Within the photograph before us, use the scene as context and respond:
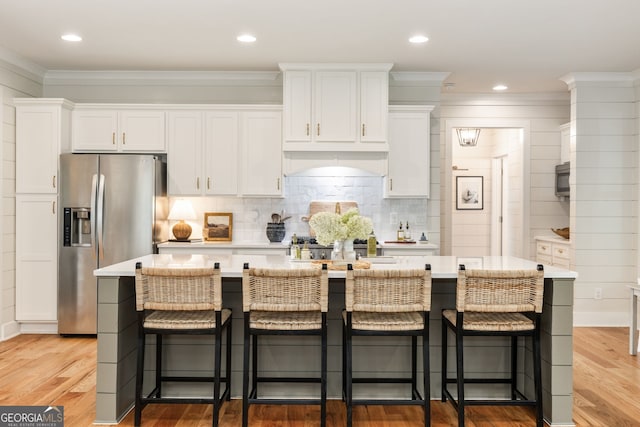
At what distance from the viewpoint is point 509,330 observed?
2.96m

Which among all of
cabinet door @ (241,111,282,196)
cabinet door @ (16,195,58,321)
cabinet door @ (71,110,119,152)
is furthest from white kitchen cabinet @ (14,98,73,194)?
cabinet door @ (241,111,282,196)

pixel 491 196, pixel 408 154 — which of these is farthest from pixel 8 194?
pixel 491 196

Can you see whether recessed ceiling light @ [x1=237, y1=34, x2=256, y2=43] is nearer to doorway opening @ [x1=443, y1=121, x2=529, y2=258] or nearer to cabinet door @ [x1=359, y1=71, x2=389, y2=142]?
cabinet door @ [x1=359, y1=71, x2=389, y2=142]

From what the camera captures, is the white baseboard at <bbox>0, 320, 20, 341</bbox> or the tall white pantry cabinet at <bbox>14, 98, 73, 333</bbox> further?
the tall white pantry cabinet at <bbox>14, 98, 73, 333</bbox>

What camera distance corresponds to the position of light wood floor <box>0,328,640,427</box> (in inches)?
126

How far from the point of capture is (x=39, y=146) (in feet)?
17.3

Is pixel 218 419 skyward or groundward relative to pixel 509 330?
groundward

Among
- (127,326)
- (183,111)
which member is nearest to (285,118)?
(183,111)

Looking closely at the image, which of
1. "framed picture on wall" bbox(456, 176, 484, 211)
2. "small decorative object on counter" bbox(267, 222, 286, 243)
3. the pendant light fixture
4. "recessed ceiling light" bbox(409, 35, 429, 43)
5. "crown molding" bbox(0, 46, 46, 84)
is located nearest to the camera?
"recessed ceiling light" bbox(409, 35, 429, 43)

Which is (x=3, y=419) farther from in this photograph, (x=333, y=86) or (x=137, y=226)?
(x=333, y=86)

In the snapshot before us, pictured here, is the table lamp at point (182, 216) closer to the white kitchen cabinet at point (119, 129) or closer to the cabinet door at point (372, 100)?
the white kitchen cabinet at point (119, 129)

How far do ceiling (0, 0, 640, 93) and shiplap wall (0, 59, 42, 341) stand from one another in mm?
291

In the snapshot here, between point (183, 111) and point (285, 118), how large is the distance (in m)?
1.04

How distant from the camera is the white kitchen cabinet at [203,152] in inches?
217
